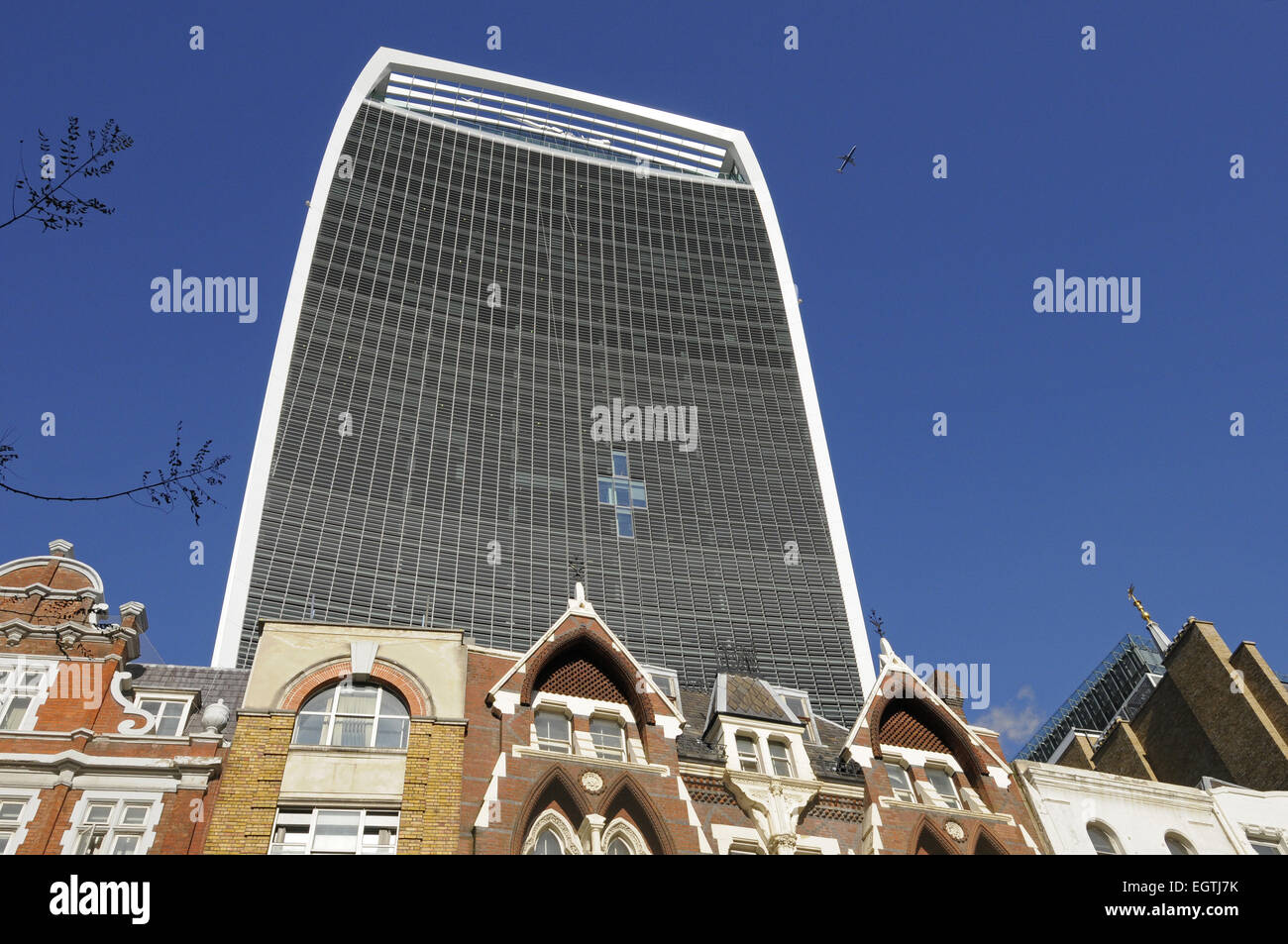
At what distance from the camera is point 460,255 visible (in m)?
144

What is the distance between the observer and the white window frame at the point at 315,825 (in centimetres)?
2959

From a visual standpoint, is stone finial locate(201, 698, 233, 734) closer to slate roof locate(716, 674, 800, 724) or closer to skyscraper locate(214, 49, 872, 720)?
slate roof locate(716, 674, 800, 724)

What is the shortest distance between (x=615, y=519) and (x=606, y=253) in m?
49.1

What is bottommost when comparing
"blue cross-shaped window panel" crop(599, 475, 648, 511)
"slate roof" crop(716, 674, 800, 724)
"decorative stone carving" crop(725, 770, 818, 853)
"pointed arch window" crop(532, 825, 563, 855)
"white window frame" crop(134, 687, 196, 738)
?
"pointed arch window" crop(532, 825, 563, 855)

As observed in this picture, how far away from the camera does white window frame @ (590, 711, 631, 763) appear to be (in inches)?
1340

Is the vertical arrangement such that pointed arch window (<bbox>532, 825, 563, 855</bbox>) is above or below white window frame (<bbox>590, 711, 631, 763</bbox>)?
below

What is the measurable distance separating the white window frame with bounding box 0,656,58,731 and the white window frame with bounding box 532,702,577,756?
44.6 feet

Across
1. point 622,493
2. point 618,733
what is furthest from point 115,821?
point 622,493

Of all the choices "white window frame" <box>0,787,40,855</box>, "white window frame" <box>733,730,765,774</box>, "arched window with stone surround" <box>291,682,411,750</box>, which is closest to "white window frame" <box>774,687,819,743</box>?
"white window frame" <box>733,730,765,774</box>

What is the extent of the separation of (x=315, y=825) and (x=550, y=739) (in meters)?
7.02

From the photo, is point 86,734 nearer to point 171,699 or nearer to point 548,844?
point 171,699

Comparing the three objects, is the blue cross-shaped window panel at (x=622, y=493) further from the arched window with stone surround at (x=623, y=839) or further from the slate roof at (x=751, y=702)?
the arched window with stone surround at (x=623, y=839)
